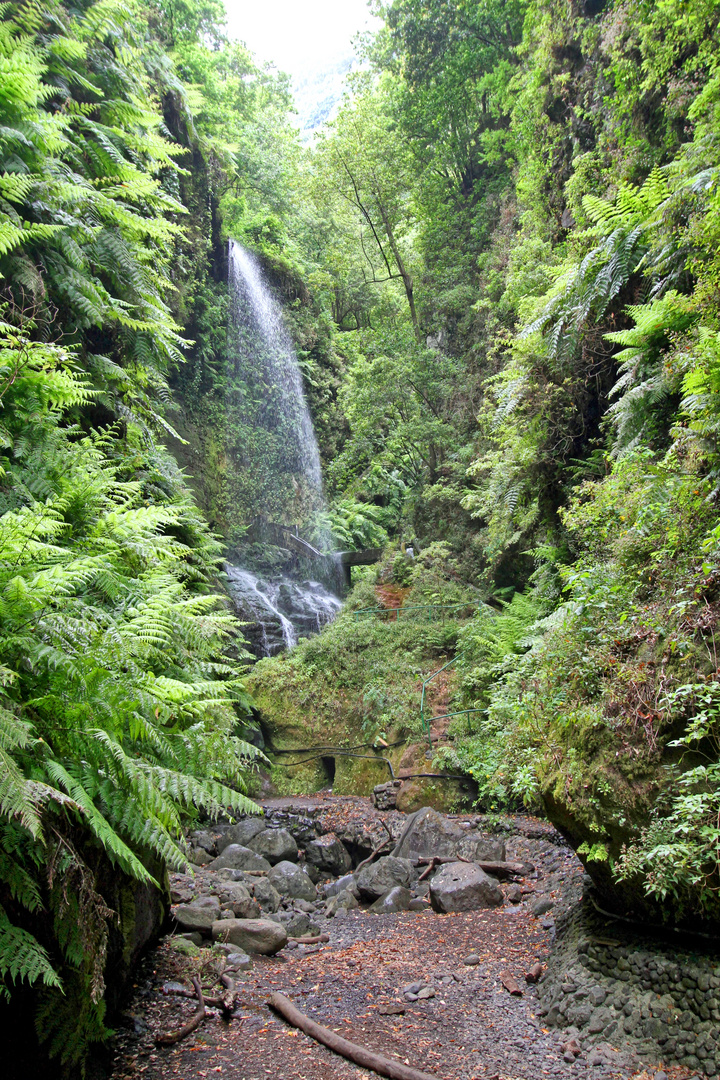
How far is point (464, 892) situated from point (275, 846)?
8.79ft

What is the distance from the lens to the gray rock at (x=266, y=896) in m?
5.66

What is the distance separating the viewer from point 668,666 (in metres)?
3.50

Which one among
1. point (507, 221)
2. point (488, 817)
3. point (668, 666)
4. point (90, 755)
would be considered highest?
point (507, 221)

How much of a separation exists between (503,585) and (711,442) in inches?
264

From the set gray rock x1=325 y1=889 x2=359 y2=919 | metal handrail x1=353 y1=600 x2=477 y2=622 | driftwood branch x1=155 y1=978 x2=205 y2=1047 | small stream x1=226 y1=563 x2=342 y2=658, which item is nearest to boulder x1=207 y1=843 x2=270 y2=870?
gray rock x1=325 y1=889 x2=359 y2=919

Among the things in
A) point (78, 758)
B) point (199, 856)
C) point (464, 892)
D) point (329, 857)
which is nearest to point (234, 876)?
point (199, 856)

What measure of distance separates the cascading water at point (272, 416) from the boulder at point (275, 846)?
307 inches

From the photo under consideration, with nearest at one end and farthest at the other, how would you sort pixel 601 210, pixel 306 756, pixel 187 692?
pixel 187 692 < pixel 601 210 < pixel 306 756

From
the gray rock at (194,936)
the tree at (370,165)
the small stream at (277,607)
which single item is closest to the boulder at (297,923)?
the gray rock at (194,936)

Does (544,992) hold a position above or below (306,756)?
below

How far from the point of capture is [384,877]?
603 cm

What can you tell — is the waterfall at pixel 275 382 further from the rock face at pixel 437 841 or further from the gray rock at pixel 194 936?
→ the gray rock at pixel 194 936

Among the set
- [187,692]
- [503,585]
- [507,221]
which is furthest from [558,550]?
[507,221]

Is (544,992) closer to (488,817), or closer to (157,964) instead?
(157,964)
